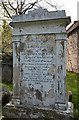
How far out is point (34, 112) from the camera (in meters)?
2.80

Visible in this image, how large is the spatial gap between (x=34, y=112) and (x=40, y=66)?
1035 mm

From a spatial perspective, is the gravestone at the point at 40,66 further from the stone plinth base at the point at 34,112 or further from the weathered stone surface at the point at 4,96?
the weathered stone surface at the point at 4,96

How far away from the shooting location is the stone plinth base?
8.74ft

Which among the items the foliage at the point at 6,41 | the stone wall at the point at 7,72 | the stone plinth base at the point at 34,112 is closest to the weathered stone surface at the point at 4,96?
the stone plinth base at the point at 34,112

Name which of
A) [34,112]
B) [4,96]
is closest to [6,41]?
[4,96]

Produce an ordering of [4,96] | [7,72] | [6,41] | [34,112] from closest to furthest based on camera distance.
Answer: [34,112] → [4,96] → [7,72] → [6,41]

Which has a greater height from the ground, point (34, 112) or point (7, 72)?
point (7, 72)

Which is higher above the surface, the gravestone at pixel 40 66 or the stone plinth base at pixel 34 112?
the gravestone at pixel 40 66

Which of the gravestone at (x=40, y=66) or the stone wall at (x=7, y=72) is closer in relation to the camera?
the gravestone at (x=40, y=66)

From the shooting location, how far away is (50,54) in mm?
2885

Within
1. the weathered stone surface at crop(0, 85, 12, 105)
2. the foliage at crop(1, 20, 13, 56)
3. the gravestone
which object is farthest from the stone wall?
the gravestone

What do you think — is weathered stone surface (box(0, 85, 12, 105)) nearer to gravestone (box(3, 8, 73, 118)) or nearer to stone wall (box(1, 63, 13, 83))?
gravestone (box(3, 8, 73, 118))

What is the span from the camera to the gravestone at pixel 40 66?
9.20 ft

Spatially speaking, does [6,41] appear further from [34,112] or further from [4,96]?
[34,112]
